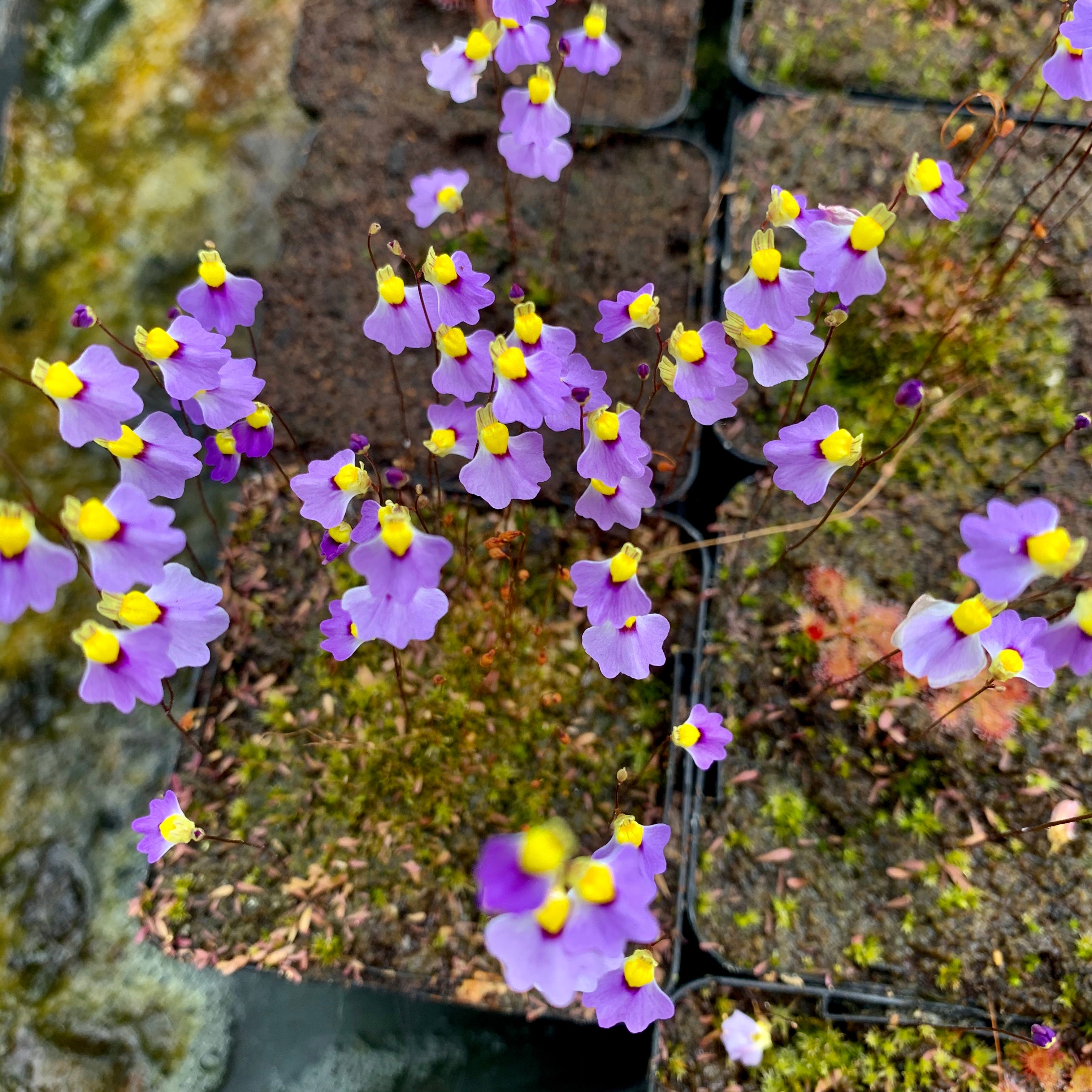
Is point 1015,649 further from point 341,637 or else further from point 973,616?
point 341,637

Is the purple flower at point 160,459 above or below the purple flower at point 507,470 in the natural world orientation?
below

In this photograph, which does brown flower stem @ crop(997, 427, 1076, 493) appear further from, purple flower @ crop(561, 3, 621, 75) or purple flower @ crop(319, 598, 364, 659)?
purple flower @ crop(319, 598, 364, 659)

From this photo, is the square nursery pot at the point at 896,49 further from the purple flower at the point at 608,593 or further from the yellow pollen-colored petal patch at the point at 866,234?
the purple flower at the point at 608,593

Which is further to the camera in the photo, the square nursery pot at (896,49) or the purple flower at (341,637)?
the square nursery pot at (896,49)

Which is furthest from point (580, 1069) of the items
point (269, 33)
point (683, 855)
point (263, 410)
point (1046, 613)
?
point (269, 33)

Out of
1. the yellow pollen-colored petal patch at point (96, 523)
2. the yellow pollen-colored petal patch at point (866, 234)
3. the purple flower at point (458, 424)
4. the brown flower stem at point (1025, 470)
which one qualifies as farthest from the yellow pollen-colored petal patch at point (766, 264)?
the yellow pollen-colored petal patch at point (96, 523)

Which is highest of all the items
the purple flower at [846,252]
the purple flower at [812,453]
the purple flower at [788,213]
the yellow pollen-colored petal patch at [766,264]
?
the purple flower at [788,213]
